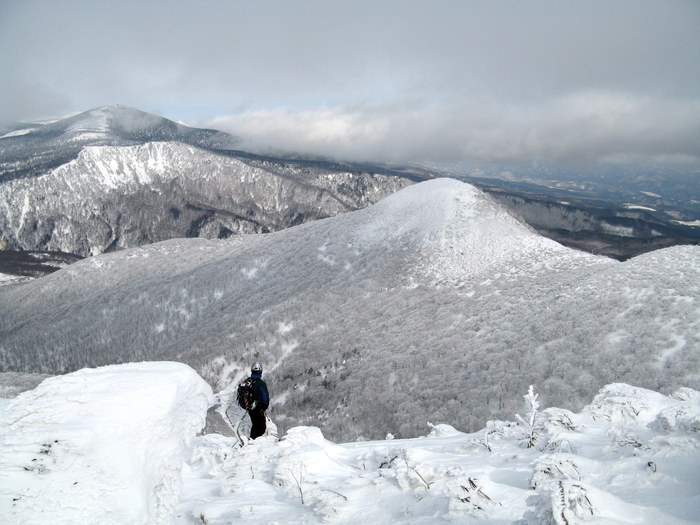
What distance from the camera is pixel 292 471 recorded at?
827 cm

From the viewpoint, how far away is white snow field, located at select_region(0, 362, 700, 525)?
4.43 metres

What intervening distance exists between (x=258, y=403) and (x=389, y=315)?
35.6 m

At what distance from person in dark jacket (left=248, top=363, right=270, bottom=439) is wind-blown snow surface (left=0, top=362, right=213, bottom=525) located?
5.73m

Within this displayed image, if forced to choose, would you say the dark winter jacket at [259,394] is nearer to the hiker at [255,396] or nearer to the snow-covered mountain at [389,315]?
the hiker at [255,396]

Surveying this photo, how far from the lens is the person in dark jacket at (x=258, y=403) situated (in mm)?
12078

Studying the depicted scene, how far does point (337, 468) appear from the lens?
29.5ft

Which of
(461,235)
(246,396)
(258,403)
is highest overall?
(461,235)

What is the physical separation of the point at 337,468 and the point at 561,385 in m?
23.7

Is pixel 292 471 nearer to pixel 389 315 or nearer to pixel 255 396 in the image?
pixel 255 396

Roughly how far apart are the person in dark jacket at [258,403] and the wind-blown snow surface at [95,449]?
5732mm

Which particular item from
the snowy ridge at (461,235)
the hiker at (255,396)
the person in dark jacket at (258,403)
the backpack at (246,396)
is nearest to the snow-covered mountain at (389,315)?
the snowy ridge at (461,235)

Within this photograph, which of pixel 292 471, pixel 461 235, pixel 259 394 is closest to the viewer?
pixel 292 471

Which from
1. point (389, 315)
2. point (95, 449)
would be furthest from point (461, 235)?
point (95, 449)

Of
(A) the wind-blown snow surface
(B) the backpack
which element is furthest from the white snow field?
(B) the backpack
